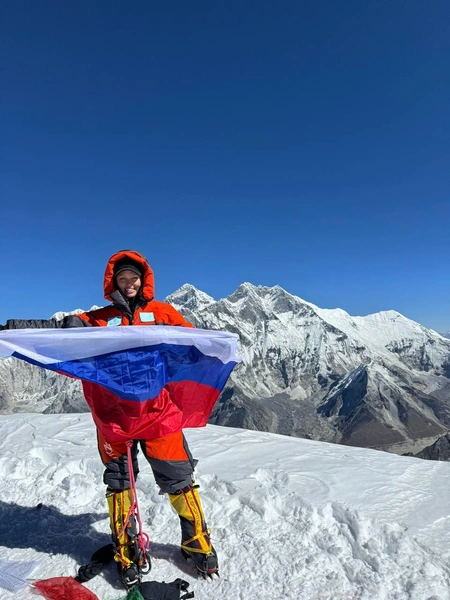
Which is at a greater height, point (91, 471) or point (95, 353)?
point (95, 353)

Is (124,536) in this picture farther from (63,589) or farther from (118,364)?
(118,364)

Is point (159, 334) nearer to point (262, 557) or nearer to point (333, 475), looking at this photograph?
point (262, 557)

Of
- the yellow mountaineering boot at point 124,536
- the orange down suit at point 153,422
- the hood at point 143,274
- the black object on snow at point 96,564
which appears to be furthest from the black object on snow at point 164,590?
the hood at point 143,274

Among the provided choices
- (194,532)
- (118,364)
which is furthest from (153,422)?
(194,532)

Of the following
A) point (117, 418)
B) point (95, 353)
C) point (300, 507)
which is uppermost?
point (95, 353)

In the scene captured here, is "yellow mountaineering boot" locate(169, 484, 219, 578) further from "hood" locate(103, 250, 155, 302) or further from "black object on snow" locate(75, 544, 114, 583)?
"hood" locate(103, 250, 155, 302)

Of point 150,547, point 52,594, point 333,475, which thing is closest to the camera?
point 52,594

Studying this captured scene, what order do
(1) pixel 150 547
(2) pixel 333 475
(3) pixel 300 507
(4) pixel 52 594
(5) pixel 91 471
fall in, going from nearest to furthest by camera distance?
1. (4) pixel 52 594
2. (1) pixel 150 547
3. (3) pixel 300 507
4. (2) pixel 333 475
5. (5) pixel 91 471

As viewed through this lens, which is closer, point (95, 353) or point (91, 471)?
point (95, 353)

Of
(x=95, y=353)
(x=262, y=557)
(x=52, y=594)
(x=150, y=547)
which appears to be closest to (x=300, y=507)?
(x=262, y=557)
